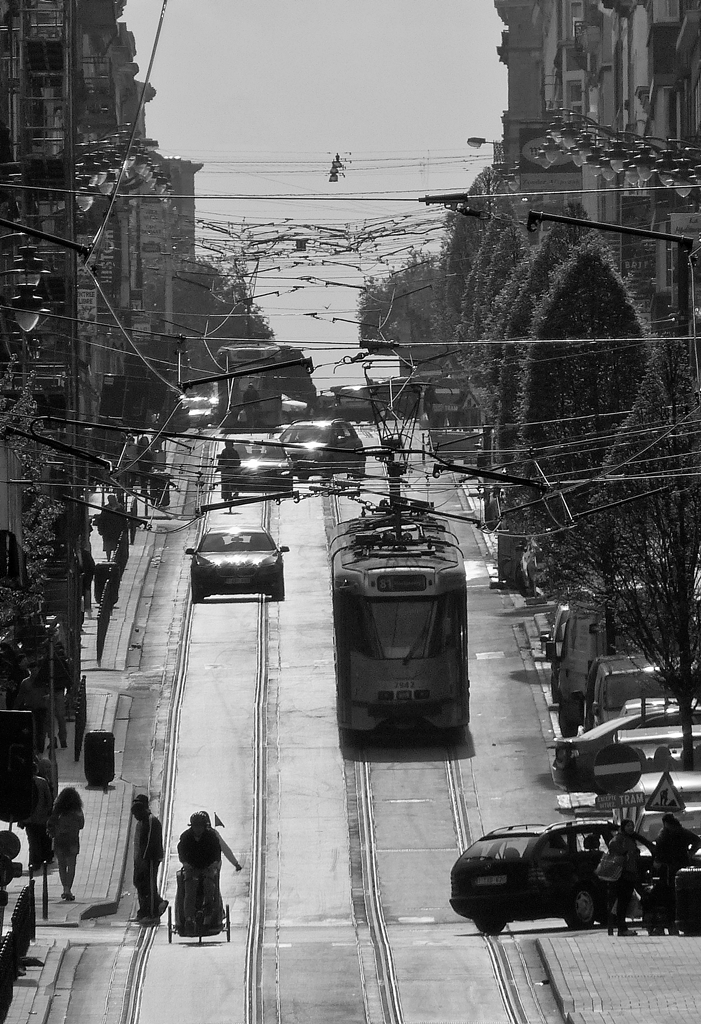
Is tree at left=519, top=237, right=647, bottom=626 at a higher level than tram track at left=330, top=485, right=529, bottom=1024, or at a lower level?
higher

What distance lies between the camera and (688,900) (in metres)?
19.3

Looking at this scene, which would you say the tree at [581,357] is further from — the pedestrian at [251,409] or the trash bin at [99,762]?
the pedestrian at [251,409]

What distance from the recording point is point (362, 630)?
3108 cm

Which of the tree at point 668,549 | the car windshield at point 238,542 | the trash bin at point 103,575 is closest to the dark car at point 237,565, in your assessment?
the car windshield at point 238,542

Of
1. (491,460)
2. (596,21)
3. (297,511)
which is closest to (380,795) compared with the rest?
(491,460)

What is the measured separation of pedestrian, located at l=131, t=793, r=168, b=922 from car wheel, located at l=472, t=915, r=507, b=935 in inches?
149

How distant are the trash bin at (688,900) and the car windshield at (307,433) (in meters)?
38.9

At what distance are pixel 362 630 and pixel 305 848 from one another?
4585 mm

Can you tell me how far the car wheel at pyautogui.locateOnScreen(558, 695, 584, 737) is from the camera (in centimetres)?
3259

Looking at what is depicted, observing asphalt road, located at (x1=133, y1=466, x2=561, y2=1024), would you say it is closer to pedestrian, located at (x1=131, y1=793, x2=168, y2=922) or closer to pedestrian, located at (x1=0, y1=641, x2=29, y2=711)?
pedestrian, located at (x1=131, y1=793, x2=168, y2=922)

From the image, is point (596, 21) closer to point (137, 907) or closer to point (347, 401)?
point (347, 401)

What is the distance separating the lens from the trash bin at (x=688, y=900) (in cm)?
1902

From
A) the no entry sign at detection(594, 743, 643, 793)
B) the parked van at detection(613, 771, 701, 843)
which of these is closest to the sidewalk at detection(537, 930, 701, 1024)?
the no entry sign at detection(594, 743, 643, 793)

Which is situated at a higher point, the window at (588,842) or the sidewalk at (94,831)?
the window at (588,842)
